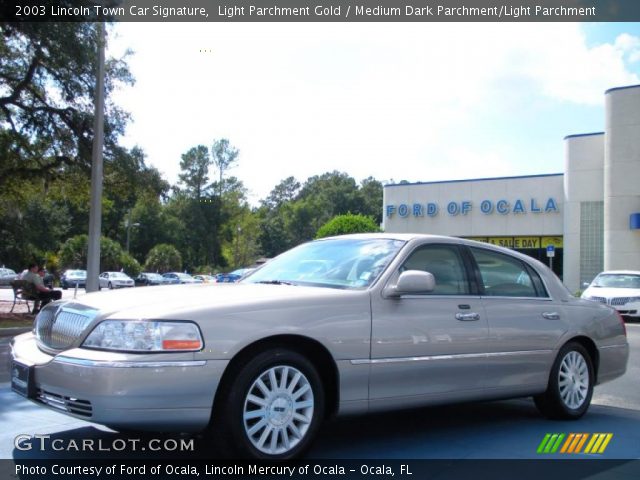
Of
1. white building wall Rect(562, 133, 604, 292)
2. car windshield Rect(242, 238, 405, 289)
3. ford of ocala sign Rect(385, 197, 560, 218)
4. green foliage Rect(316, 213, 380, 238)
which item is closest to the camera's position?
car windshield Rect(242, 238, 405, 289)

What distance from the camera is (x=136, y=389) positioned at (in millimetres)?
3842

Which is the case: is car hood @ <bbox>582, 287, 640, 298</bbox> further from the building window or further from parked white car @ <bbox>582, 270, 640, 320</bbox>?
the building window

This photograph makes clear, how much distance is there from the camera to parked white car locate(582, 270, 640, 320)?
19.7 meters

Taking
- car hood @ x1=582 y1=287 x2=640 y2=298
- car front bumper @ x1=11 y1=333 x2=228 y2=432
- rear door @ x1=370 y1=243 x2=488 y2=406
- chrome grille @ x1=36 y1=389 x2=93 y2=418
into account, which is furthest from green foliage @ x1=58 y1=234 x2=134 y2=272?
car front bumper @ x1=11 y1=333 x2=228 y2=432

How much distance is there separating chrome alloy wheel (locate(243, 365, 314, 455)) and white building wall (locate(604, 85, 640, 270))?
3014 centimetres

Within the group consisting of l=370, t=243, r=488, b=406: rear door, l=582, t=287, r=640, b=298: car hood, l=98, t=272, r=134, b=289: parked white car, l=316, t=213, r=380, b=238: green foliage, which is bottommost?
l=98, t=272, r=134, b=289: parked white car

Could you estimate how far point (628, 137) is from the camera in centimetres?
3095

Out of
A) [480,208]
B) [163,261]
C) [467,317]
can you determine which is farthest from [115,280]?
[467,317]

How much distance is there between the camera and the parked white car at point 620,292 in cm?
1967

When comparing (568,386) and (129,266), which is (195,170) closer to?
(129,266)

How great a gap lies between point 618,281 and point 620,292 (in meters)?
0.94

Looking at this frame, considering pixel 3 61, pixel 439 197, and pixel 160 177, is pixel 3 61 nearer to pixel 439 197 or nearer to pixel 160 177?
pixel 160 177

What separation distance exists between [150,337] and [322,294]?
1.24 meters

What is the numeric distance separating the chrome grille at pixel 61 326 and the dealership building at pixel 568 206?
2559cm
